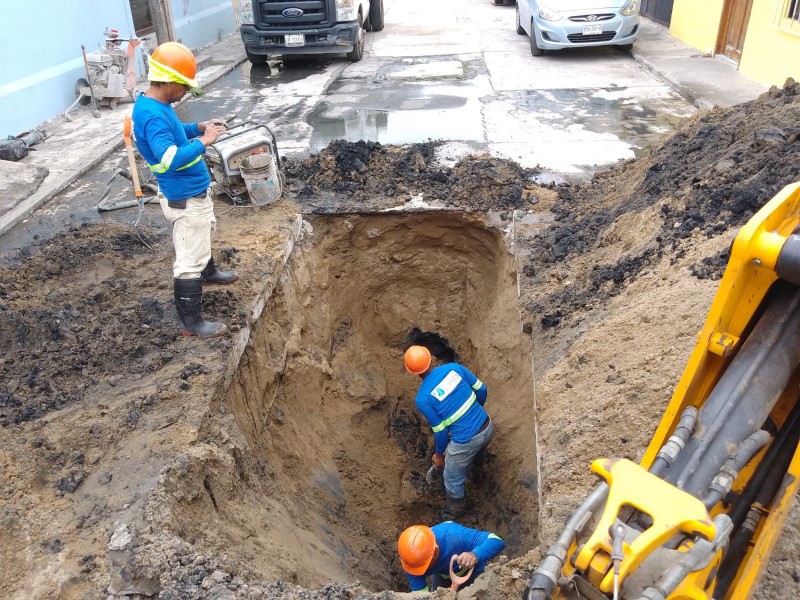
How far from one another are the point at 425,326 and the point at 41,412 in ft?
15.7

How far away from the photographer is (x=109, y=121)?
35.3 ft

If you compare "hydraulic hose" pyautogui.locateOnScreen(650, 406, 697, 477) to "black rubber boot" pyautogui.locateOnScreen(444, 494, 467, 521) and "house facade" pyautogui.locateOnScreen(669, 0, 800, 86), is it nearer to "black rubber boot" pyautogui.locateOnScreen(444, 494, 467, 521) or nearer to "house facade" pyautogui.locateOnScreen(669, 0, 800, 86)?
"black rubber boot" pyautogui.locateOnScreen(444, 494, 467, 521)

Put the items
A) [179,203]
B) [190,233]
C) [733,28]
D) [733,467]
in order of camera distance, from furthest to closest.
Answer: [733,28] → [190,233] → [179,203] → [733,467]

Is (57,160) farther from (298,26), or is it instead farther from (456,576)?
(456,576)

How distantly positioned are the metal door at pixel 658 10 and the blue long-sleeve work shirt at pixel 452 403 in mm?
14978

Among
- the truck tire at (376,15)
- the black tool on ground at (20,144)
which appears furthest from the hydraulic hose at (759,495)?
the truck tire at (376,15)

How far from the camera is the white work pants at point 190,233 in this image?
15.3 ft

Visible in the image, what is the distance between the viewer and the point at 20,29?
31.4ft

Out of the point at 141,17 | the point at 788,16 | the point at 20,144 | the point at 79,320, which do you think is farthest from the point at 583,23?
the point at 79,320

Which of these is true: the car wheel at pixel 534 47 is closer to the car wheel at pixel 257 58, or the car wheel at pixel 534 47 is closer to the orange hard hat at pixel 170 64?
the car wheel at pixel 257 58

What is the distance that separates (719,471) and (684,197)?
4.14m

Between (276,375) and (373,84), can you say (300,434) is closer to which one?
(276,375)

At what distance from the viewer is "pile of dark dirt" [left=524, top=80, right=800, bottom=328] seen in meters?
4.84

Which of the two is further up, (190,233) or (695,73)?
(190,233)
